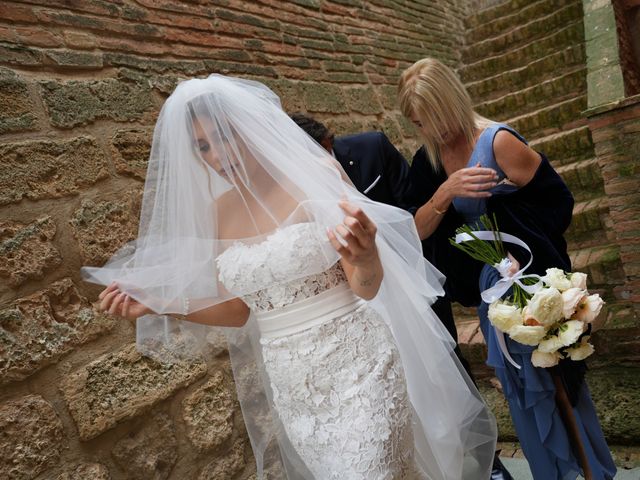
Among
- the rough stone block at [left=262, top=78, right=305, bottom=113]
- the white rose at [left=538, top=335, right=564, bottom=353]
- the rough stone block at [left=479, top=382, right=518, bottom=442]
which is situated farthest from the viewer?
the rough stone block at [left=262, top=78, right=305, bottom=113]

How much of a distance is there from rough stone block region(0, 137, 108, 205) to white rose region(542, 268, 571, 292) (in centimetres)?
186

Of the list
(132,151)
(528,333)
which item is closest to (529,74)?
(528,333)

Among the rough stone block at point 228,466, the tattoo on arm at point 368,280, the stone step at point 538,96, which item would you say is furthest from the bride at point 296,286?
the stone step at point 538,96

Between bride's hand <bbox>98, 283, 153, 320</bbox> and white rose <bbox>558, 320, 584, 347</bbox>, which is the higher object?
bride's hand <bbox>98, 283, 153, 320</bbox>

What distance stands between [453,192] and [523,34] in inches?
206

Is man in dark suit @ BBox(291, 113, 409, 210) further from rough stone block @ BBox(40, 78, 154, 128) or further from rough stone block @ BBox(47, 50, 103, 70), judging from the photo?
rough stone block @ BBox(47, 50, 103, 70)

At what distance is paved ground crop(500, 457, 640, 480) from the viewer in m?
2.42

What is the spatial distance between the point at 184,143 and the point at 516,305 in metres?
1.34

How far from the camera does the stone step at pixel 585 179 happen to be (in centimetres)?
408

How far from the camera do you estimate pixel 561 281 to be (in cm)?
189

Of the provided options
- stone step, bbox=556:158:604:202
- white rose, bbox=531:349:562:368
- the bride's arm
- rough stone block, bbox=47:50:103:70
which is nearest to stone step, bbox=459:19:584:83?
stone step, bbox=556:158:604:202

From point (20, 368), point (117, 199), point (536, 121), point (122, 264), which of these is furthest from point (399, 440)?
point (536, 121)

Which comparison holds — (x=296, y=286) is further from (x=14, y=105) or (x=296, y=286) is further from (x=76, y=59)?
(x=76, y=59)

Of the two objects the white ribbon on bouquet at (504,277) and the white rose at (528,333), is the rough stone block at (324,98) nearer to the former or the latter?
the white ribbon on bouquet at (504,277)
